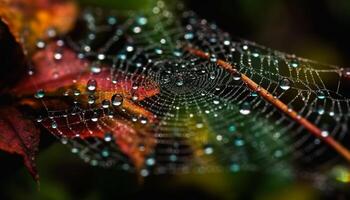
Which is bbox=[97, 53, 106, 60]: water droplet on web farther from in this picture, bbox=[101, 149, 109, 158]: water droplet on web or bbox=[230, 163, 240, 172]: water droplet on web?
bbox=[230, 163, 240, 172]: water droplet on web

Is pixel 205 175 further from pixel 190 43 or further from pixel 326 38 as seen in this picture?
pixel 326 38

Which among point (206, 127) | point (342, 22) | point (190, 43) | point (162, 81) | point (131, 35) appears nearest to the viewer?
point (162, 81)

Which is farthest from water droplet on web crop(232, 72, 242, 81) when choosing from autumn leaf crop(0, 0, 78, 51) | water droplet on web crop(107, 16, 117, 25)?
water droplet on web crop(107, 16, 117, 25)

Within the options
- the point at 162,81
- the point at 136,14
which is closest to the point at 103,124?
the point at 162,81

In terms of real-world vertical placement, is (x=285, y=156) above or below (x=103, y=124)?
below

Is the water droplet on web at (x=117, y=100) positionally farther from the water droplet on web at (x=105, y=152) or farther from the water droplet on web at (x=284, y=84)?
the water droplet on web at (x=284, y=84)

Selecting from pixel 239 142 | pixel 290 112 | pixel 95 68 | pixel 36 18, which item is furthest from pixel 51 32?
pixel 290 112
